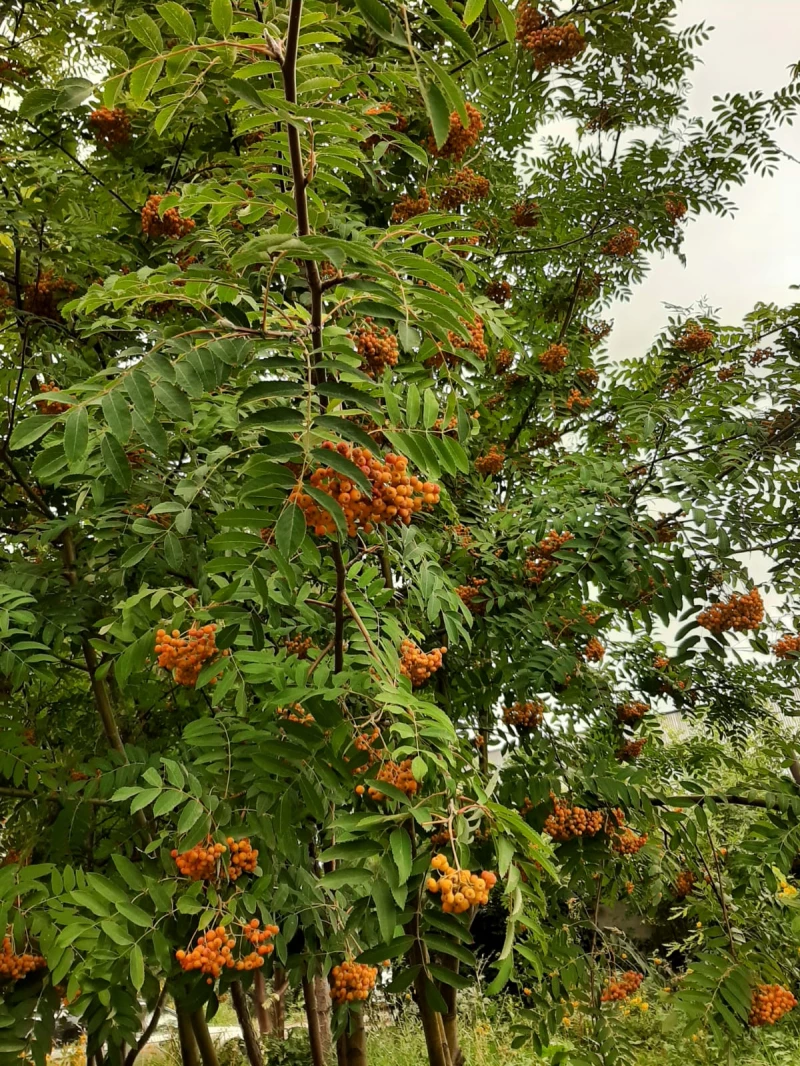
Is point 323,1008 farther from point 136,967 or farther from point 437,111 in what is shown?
point 437,111

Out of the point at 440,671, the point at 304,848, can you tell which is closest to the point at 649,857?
the point at 440,671

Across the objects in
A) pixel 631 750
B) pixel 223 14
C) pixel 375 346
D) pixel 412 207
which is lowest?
pixel 631 750

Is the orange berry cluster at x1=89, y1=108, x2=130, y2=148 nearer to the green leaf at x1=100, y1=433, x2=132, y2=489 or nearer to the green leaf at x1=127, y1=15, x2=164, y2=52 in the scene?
the green leaf at x1=127, y1=15, x2=164, y2=52

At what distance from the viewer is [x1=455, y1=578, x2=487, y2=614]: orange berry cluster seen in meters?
3.22

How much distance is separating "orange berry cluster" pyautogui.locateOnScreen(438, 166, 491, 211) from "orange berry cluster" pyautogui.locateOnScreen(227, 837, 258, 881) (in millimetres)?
3069

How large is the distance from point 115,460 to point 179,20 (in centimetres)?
78

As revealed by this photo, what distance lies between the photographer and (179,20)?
133 cm

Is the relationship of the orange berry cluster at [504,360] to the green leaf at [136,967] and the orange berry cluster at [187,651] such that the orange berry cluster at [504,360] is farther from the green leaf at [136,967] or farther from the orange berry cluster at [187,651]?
the green leaf at [136,967]

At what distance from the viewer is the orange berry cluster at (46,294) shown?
2967 mm

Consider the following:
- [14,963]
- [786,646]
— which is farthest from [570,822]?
[14,963]

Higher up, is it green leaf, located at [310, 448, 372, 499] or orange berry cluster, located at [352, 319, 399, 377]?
orange berry cluster, located at [352, 319, 399, 377]

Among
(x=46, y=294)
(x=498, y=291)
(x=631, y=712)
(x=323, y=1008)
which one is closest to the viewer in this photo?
(x=46, y=294)

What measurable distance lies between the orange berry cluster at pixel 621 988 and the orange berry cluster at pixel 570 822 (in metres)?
2.08

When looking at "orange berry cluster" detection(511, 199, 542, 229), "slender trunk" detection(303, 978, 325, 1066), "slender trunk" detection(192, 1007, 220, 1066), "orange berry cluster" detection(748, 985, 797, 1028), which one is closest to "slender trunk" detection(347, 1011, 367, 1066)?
"slender trunk" detection(303, 978, 325, 1066)
